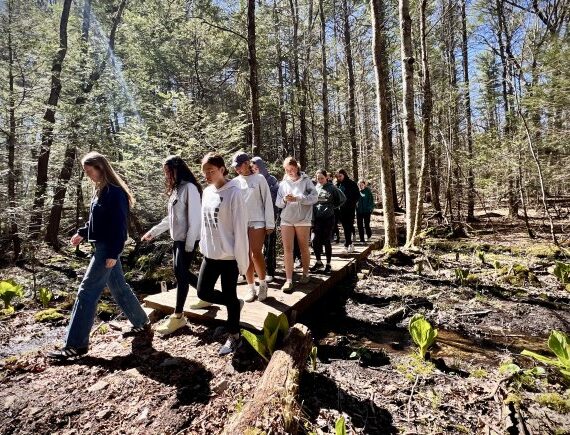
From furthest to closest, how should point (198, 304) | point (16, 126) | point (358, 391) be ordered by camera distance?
point (16, 126) < point (198, 304) < point (358, 391)

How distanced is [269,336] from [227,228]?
3.84 ft

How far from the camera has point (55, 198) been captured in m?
13.8

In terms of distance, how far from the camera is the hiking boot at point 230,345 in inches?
150

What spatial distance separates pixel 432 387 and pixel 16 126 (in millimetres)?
14430

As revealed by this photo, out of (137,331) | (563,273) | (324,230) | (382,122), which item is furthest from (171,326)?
(382,122)

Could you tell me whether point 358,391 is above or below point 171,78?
below

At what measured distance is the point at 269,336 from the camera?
3.53 metres

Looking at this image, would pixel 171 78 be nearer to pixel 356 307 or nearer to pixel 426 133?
pixel 426 133

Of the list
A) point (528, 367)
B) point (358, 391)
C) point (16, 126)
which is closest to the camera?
point (358, 391)

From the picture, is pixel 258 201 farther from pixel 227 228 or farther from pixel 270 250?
pixel 270 250

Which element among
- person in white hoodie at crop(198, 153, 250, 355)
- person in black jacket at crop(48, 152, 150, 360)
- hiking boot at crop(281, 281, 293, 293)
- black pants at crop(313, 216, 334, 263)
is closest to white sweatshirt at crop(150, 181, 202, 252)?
person in white hoodie at crop(198, 153, 250, 355)

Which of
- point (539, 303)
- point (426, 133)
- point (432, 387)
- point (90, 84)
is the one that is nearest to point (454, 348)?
point (432, 387)

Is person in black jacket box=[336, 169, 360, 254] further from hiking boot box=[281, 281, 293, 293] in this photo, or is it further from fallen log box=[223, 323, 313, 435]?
fallen log box=[223, 323, 313, 435]

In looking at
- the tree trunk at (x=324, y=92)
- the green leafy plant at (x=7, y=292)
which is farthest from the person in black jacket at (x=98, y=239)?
the tree trunk at (x=324, y=92)
